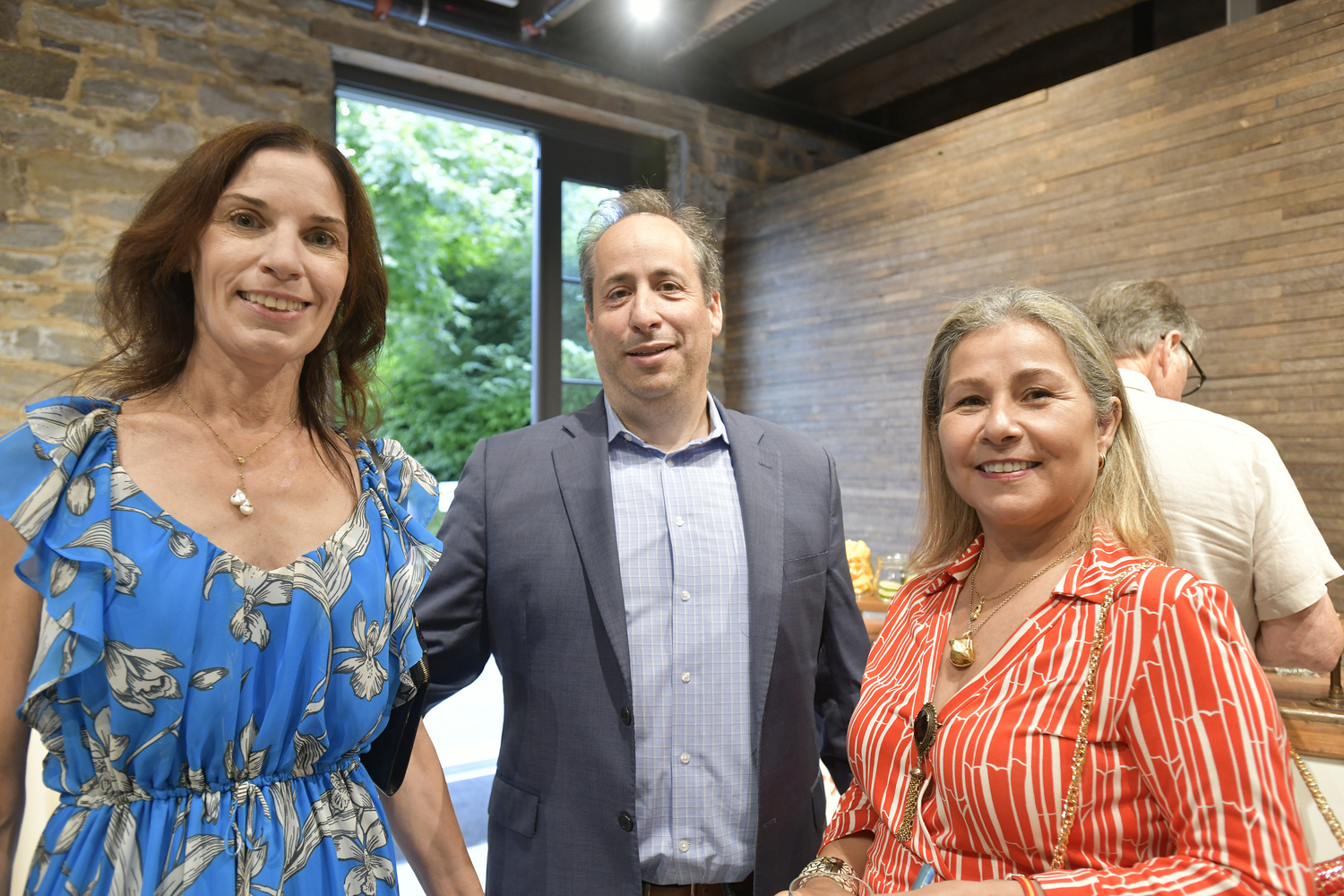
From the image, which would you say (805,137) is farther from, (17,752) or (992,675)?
(17,752)

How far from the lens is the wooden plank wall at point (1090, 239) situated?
9.00ft

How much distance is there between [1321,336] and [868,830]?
8.06 feet

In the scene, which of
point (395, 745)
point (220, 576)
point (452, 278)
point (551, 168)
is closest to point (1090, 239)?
point (551, 168)

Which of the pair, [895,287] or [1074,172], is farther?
[895,287]

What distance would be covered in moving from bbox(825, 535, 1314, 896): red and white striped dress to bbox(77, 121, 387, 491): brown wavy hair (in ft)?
3.02

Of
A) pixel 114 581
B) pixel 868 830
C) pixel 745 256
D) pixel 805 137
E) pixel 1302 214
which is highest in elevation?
pixel 805 137

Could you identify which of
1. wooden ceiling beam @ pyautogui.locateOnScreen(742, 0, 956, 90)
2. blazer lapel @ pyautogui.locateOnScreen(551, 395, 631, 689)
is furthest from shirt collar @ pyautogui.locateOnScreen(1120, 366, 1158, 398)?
wooden ceiling beam @ pyautogui.locateOnScreen(742, 0, 956, 90)

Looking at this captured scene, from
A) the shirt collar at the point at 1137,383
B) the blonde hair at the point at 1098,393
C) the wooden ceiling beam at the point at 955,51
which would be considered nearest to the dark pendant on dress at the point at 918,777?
the blonde hair at the point at 1098,393

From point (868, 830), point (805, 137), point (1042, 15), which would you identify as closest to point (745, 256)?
point (805, 137)

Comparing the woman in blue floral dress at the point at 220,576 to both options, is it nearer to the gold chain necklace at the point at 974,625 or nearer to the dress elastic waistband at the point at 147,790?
the dress elastic waistband at the point at 147,790

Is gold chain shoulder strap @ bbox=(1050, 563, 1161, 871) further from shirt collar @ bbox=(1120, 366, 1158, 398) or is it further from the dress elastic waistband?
shirt collar @ bbox=(1120, 366, 1158, 398)

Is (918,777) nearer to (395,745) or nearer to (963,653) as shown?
(963,653)

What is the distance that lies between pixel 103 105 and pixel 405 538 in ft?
11.0

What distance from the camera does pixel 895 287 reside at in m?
4.21
